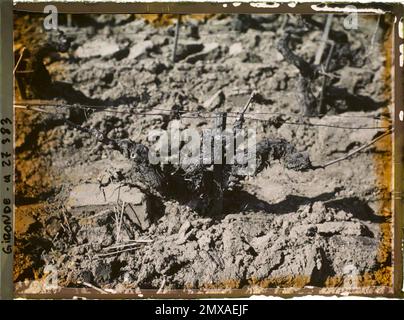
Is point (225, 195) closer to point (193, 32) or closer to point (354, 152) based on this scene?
point (354, 152)

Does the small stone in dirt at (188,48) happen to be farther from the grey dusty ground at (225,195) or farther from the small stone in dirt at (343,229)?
the small stone in dirt at (343,229)

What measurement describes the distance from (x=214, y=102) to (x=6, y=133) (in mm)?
949

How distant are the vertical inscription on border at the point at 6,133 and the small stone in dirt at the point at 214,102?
0.88 m

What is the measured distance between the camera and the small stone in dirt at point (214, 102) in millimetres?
2010

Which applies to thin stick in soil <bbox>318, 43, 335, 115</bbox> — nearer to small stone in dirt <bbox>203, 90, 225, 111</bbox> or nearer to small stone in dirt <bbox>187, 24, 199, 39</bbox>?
small stone in dirt <bbox>203, 90, 225, 111</bbox>

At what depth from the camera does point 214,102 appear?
202cm

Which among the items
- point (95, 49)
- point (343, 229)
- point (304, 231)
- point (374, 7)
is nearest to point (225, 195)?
point (304, 231)

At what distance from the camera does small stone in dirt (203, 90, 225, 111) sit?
2.01 m

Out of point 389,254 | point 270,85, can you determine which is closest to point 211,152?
point 270,85

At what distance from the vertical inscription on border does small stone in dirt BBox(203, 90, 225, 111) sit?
2.90ft

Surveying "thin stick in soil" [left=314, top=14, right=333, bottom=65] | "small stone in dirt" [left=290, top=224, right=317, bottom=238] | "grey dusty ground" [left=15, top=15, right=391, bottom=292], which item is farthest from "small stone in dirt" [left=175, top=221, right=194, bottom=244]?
"thin stick in soil" [left=314, top=14, right=333, bottom=65]

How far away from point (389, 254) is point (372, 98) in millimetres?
738

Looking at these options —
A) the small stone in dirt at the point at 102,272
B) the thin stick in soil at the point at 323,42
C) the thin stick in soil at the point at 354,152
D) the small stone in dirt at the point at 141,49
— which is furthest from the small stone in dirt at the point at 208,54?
the small stone in dirt at the point at 102,272

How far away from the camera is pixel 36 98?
6.40 feet
